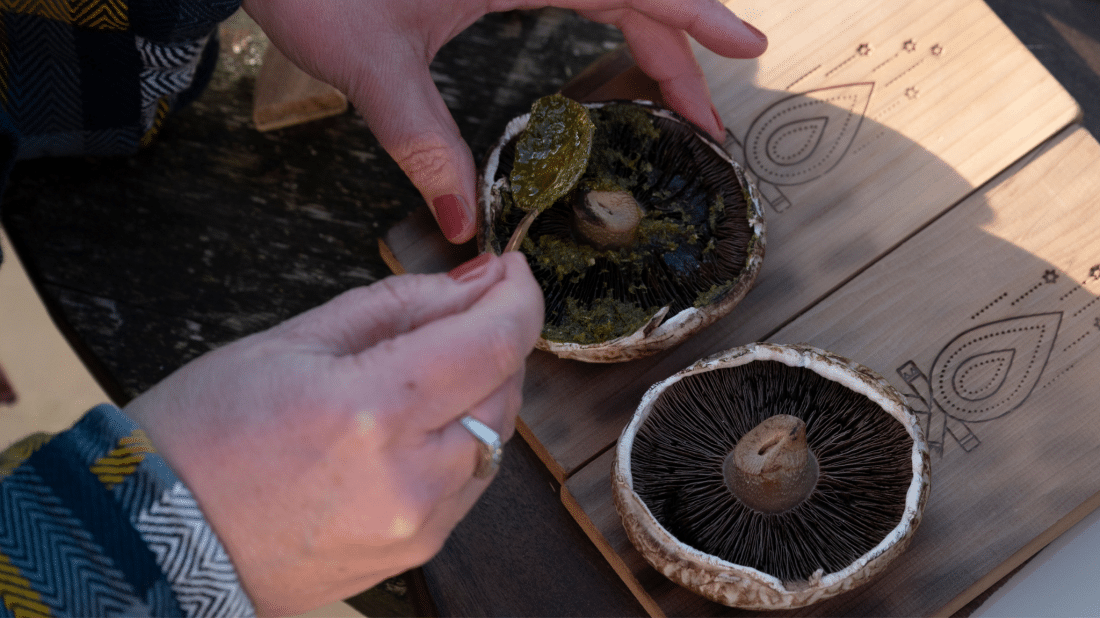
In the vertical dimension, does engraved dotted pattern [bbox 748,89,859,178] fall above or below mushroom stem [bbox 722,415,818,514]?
above

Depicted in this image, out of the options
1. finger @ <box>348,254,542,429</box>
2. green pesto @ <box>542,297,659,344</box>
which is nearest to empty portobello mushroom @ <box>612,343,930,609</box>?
green pesto @ <box>542,297,659,344</box>

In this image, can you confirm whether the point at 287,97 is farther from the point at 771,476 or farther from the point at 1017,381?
the point at 1017,381

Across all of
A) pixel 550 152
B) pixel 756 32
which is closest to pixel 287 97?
pixel 550 152

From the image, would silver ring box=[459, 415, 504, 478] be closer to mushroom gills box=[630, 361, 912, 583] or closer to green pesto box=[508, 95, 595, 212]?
mushroom gills box=[630, 361, 912, 583]

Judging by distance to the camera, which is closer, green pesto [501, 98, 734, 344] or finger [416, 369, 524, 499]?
finger [416, 369, 524, 499]

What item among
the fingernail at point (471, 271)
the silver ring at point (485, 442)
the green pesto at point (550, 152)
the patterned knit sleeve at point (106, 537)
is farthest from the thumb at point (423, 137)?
the patterned knit sleeve at point (106, 537)

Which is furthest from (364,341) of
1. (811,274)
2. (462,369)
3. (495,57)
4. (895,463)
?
(495,57)

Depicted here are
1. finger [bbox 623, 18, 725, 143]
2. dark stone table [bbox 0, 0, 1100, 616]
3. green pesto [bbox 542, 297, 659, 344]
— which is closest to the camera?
green pesto [bbox 542, 297, 659, 344]
